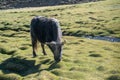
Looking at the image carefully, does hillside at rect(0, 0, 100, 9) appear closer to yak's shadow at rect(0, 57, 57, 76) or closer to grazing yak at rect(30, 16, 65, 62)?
grazing yak at rect(30, 16, 65, 62)

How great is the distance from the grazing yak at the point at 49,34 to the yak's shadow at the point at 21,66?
1656 mm

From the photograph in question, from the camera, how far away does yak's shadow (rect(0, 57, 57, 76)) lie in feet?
91.2

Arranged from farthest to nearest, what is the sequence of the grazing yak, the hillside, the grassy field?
the hillside, the grazing yak, the grassy field

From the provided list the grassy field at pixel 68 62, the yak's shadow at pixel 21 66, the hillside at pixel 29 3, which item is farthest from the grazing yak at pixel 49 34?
the hillside at pixel 29 3

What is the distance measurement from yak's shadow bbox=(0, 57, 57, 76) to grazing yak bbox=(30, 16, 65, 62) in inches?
65.2

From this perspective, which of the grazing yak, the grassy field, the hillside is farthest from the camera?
the hillside

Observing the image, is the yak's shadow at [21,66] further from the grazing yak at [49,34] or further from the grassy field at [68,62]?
the grazing yak at [49,34]

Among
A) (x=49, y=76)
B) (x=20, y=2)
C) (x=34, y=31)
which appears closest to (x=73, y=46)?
(x=34, y=31)

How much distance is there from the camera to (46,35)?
98.0 feet

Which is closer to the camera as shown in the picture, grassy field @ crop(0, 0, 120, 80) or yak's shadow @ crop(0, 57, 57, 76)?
grassy field @ crop(0, 0, 120, 80)

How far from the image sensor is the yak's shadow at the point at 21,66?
27.8 meters

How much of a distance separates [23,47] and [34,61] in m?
7.79

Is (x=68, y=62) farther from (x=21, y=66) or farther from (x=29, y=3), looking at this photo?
(x=29, y=3)

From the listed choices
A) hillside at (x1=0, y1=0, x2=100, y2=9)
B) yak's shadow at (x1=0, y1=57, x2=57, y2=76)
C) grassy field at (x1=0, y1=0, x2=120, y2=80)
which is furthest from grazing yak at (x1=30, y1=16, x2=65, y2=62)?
hillside at (x1=0, y1=0, x2=100, y2=9)
